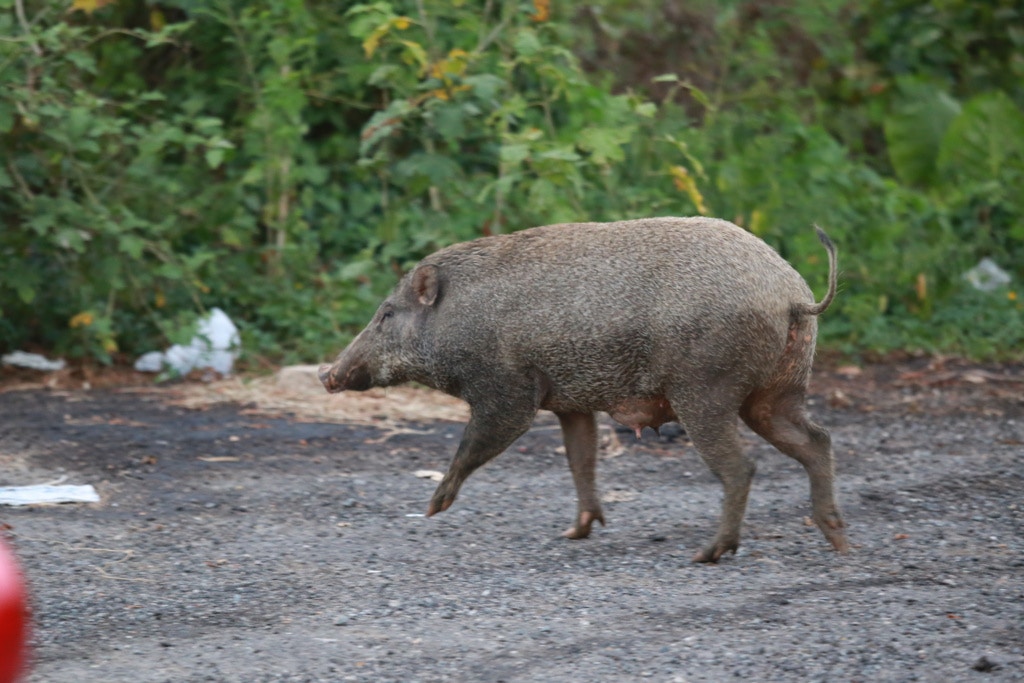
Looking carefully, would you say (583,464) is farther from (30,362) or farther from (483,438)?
(30,362)

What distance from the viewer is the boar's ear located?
18.9ft

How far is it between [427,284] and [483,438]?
736 millimetres

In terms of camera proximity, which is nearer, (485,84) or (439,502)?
(439,502)

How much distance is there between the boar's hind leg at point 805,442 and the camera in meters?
5.29

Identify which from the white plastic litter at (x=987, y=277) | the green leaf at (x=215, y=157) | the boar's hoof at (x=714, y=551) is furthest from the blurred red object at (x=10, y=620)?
the white plastic litter at (x=987, y=277)

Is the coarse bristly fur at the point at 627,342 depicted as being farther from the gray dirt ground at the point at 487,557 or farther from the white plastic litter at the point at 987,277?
the white plastic litter at the point at 987,277

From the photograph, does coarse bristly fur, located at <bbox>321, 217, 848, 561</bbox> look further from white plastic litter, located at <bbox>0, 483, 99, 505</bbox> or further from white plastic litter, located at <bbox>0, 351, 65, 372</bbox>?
white plastic litter, located at <bbox>0, 351, 65, 372</bbox>

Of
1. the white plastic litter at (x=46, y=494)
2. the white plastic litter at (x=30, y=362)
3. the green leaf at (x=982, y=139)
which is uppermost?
A: the green leaf at (x=982, y=139)

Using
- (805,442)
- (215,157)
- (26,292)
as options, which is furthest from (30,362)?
(805,442)

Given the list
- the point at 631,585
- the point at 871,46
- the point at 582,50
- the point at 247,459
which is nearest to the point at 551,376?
the point at 631,585

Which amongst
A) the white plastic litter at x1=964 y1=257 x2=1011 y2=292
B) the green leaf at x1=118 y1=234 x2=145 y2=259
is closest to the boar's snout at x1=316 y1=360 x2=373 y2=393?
the green leaf at x1=118 y1=234 x2=145 y2=259

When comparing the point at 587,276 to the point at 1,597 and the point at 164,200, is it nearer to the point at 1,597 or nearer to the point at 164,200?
the point at 1,597

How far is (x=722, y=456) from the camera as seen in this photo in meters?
5.16

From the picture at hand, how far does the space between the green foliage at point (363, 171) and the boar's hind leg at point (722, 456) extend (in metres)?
2.94
